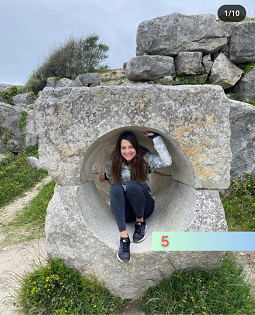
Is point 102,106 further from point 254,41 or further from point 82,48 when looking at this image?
point 82,48

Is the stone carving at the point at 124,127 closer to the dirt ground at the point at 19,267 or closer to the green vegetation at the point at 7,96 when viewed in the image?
the dirt ground at the point at 19,267

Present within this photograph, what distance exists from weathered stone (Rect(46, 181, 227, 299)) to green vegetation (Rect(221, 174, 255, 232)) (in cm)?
126

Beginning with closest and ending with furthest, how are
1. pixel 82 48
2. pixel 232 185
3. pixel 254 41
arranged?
pixel 232 185 → pixel 254 41 → pixel 82 48

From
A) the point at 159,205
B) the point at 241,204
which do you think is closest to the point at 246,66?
the point at 241,204

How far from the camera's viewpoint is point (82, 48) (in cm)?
1389

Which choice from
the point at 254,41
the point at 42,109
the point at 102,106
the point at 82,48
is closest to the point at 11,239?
the point at 42,109

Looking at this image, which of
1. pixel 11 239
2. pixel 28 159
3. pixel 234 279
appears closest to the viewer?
pixel 234 279

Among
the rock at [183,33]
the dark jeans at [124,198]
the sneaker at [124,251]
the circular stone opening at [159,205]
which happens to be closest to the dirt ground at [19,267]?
the sneaker at [124,251]

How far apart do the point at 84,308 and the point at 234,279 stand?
1436 mm

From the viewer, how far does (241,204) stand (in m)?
3.68

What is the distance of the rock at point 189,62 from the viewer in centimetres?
604

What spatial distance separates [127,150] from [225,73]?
449 centimetres

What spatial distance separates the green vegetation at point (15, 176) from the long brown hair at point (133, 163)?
3528 millimetres

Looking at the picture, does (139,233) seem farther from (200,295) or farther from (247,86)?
(247,86)
